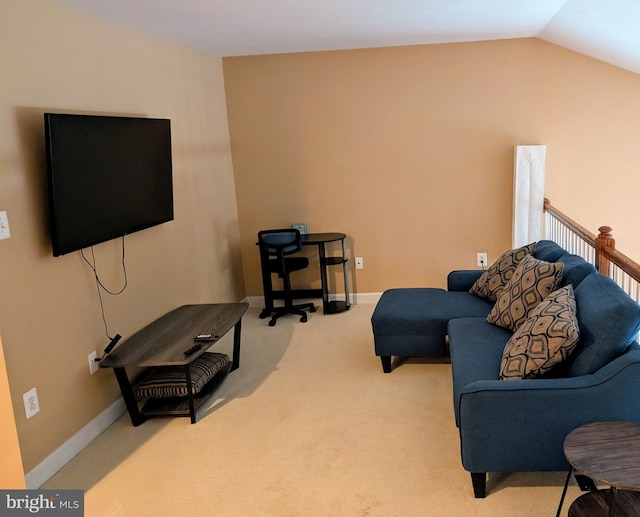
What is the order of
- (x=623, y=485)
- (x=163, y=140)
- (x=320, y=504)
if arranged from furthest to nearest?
(x=163, y=140)
(x=320, y=504)
(x=623, y=485)

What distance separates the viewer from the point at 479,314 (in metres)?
4.05

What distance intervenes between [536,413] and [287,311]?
325cm

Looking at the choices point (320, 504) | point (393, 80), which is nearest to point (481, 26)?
point (393, 80)

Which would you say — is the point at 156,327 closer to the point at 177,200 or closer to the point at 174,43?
the point at 177,200

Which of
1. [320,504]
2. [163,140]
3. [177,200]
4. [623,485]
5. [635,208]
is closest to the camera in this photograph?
[623,485]

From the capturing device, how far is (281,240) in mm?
5301

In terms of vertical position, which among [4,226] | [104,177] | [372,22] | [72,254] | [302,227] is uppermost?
[372,22]

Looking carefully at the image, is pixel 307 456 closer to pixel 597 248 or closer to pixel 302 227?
pixel 597 248

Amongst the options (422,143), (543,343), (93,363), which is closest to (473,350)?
(543,343)

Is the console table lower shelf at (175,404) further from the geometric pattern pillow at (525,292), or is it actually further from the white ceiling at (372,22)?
the white ceiling at (372,22)

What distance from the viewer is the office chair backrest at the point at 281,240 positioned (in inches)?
208

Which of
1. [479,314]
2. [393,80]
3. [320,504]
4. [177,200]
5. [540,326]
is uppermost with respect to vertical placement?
[393,80]

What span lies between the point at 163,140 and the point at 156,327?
50.5 inches

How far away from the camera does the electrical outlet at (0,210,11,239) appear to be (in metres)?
2.84
